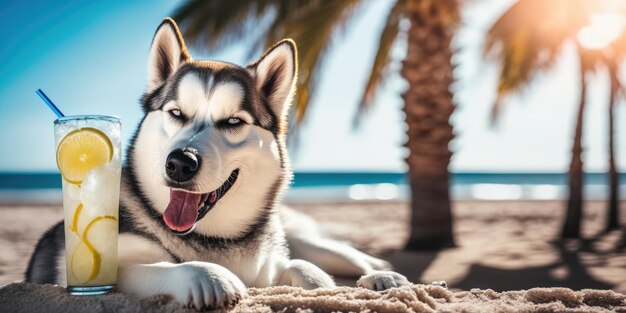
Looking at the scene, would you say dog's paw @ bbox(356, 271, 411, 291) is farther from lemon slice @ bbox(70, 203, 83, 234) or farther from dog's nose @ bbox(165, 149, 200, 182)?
lemon slice @ bbox(70, 203, 83, 234)

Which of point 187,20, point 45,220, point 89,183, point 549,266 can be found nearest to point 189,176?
point 89,183

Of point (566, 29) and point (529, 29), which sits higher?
point (529, 29)

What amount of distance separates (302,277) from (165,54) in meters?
1.20

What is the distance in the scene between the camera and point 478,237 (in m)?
7.50

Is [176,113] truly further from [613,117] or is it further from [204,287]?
[613,117]

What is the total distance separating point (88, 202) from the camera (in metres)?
2.29

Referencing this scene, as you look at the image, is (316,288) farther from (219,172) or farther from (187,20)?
(187,20)

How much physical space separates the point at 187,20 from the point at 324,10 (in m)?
1.61

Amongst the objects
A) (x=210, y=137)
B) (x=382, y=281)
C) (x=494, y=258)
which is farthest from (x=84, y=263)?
(x=494, y=258)

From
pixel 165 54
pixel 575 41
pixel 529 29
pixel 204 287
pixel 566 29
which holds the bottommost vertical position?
pixel 204 287

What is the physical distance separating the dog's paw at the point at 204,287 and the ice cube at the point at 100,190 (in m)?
0.38

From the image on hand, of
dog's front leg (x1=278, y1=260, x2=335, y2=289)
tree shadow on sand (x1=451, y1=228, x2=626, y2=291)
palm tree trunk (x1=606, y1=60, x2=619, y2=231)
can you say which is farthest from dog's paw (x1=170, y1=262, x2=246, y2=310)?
palm tree trunk (x1=606, y1=60, x2=619, y2=231)

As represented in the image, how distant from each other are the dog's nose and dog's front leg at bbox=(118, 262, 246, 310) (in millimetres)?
331

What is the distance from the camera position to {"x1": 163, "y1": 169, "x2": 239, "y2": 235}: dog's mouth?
7.76ft
